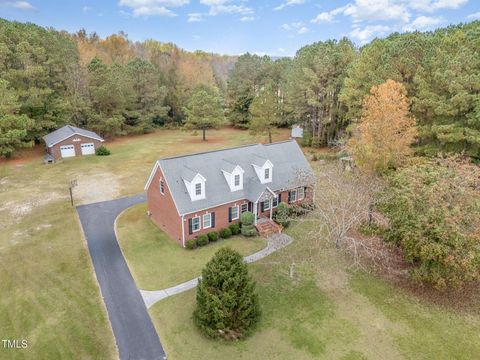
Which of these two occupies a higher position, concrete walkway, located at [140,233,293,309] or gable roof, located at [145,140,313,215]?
gable roof, located at [145,140,313,215]

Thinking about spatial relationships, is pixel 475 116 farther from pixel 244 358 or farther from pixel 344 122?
pixel 244 358

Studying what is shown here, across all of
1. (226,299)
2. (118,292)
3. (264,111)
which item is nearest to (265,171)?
(226,299)

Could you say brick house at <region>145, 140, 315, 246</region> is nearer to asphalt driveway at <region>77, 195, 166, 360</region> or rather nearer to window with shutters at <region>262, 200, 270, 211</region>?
window with shutters at <region>262, 200, 270, 211</region>

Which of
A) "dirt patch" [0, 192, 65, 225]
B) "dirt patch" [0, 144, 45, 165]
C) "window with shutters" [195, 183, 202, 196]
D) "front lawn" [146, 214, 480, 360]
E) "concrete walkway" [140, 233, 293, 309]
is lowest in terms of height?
"front lawn" [146, 214, 480, 360]

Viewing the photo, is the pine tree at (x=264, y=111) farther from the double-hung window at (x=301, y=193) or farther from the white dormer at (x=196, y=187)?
the white dormer at (x=196, y=187)

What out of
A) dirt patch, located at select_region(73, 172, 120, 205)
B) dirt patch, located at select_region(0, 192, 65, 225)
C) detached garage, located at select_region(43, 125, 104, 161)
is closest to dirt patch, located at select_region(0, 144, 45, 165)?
detached garage, located at select_region(43, 125, 104, 161)
